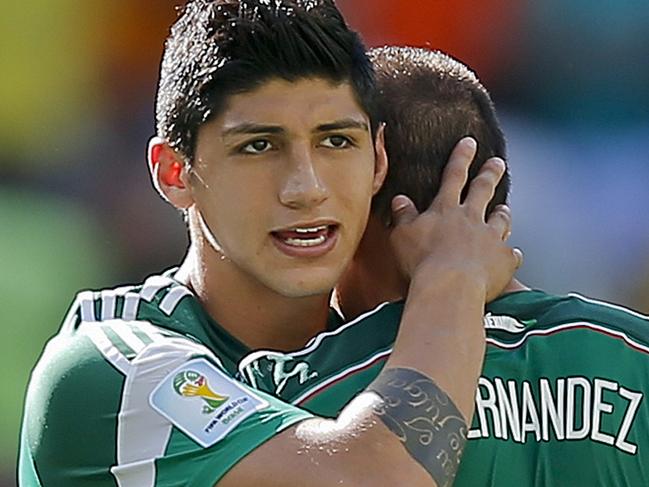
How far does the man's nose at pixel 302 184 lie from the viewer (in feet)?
6.67

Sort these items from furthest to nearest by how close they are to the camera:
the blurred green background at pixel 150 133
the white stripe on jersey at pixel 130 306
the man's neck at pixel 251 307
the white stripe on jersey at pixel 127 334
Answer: the blurred green background at pixel 150 133, the man's neck at pixel 251 307, the white stripe on jersey at pixel 130 306, the white stripe on jersey at pixel 127 334

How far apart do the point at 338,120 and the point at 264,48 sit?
19 cm

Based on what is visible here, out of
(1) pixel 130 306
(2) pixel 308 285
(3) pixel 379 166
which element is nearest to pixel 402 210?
(3) pixel 379 166

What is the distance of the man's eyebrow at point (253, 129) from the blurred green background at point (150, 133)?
2.49 metres

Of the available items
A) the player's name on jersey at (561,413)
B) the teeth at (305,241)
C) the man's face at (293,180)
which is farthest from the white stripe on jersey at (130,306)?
the player's name on jersey at (561,413)

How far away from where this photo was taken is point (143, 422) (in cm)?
184

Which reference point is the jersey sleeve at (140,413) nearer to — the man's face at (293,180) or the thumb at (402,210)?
the man's face at (293,180)

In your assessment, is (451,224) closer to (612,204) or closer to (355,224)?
(355,224)

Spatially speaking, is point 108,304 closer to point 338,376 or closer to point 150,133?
point 338,376

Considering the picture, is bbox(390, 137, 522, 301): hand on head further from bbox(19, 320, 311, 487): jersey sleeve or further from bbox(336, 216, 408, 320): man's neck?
bbox(19, 320, 311, 487): jersey sleeve

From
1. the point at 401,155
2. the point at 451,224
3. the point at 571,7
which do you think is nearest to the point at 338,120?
the point at 401,155

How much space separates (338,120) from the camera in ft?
6.99

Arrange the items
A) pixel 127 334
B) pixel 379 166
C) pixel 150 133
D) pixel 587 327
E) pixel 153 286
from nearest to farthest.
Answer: pixel 587 327, pixel 127 334, pixel 379 166, pixel 153 286, pixel 150 133

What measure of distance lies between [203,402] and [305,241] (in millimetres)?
391
